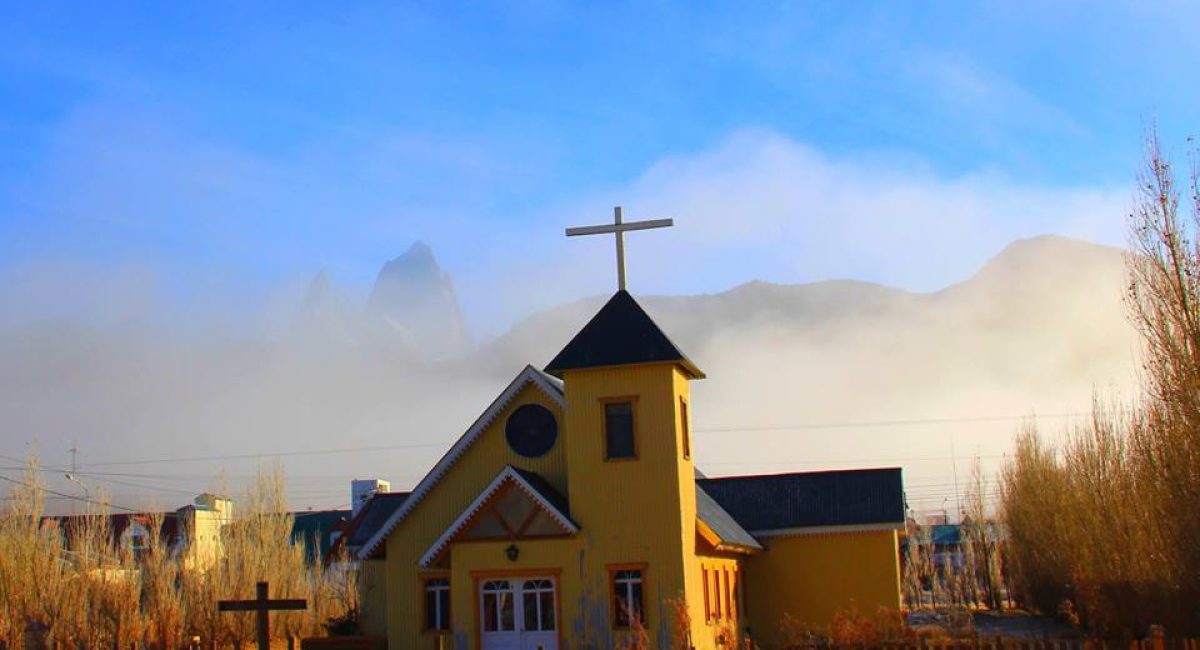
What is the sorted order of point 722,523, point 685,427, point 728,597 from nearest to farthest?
point 685,427
point 728,597
point 722,523

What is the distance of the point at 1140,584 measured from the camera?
30.1 m

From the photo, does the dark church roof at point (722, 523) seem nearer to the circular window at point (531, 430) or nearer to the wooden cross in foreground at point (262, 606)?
the circular window at point (531, 430)

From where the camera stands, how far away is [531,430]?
3175 cm

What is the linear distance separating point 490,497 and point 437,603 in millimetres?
4523

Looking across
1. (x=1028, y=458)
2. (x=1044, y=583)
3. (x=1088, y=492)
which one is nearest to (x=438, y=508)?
(x=1088, y=492)

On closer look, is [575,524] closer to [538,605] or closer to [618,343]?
[538,605]

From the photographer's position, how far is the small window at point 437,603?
31000 millimetres

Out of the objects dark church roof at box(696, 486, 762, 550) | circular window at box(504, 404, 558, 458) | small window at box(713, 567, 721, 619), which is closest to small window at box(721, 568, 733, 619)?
small window at box(713, 567, 721, 619)

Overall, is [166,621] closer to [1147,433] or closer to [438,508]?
[438,508]

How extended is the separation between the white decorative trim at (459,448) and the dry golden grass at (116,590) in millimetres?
5674

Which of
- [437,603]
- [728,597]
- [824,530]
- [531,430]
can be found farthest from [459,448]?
[824,530]

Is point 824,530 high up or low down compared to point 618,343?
down

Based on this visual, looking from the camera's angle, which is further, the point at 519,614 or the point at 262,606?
the point at 519,614

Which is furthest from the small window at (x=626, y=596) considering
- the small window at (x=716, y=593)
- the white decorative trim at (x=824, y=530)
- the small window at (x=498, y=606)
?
the white decorative trim at (x=824, y=530)
